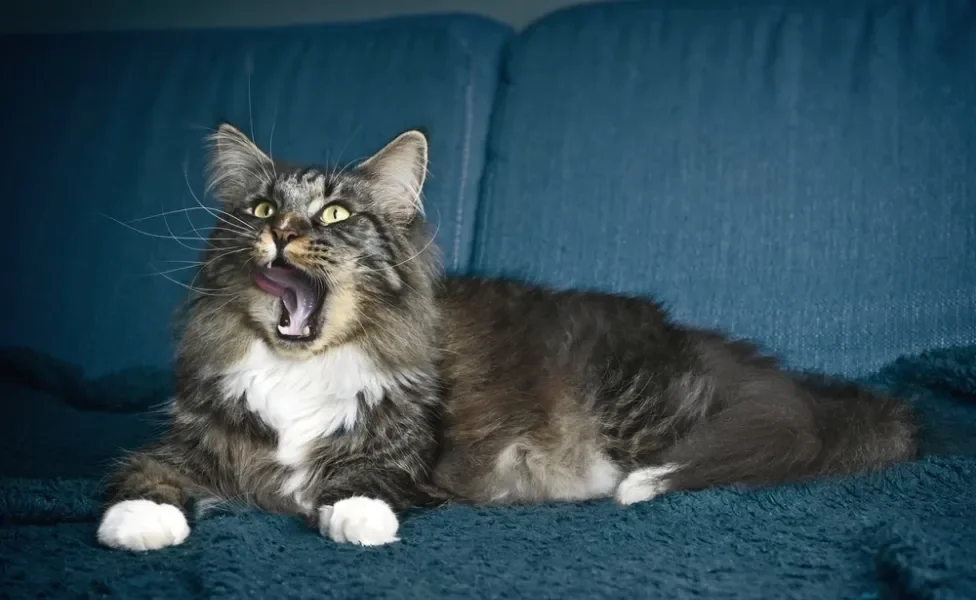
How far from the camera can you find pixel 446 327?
1.61 meters

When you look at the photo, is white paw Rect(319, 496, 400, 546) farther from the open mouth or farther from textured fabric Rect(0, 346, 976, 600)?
the open mouth

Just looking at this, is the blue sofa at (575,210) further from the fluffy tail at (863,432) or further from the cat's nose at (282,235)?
the cat's nose at (282,235)

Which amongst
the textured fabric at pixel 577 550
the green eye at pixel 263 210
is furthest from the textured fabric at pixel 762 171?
the green eye at pixel 263 210

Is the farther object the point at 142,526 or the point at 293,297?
the point at 293,297

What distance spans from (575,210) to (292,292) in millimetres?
919

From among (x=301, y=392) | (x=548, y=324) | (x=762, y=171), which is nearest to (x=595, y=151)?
(x=762, y=171)

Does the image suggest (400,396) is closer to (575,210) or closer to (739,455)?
(739,455)

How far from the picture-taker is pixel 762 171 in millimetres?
1971

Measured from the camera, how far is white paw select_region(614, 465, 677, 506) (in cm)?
134

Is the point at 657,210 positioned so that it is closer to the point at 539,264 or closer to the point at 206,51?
the point at 539,264

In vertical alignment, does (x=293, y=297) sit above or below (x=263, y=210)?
below

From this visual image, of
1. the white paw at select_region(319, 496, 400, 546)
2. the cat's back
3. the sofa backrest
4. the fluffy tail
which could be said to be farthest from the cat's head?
the fluffy tail

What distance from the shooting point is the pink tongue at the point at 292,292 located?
54.0 inches

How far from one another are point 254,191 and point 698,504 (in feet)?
3.12
